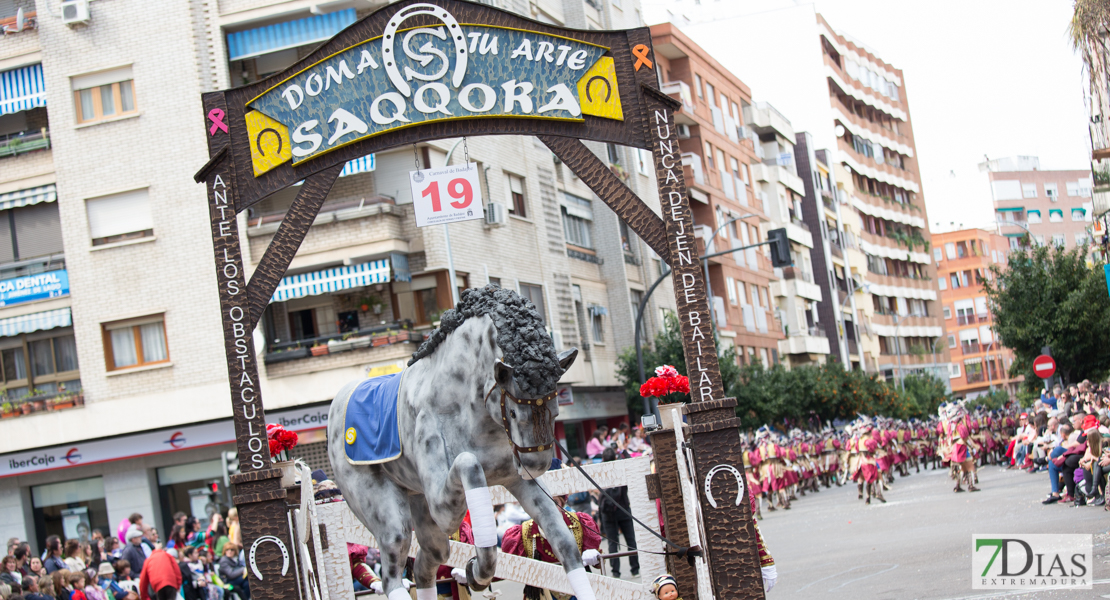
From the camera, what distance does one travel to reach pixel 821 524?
24188 mm

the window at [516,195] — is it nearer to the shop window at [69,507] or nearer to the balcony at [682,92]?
the shop window at [69,507]

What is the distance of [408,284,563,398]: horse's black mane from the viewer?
6984mm

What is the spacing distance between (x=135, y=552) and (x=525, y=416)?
1317 cm

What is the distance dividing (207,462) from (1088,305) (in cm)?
2915

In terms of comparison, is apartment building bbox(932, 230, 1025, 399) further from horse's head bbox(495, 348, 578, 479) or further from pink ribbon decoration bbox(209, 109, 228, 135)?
horse's head bbox(495, 348, 578, 479)

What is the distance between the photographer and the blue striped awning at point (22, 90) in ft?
103

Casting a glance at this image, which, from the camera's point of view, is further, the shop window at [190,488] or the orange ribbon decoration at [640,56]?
the shop window at [190,488]

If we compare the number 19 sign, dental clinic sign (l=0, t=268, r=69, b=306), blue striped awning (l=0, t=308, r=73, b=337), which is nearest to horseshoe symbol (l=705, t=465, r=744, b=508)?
the number 19 sign

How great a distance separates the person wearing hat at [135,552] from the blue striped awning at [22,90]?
16.7 metres

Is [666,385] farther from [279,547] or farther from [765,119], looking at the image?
[765,119]

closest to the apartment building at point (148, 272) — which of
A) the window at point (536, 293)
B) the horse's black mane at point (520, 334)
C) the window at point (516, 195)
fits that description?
the window at point (536, 293)

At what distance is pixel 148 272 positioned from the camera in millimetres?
30734

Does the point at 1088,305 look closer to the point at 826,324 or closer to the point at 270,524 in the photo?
the point at 826,324

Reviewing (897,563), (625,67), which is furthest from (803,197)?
(625,67)
